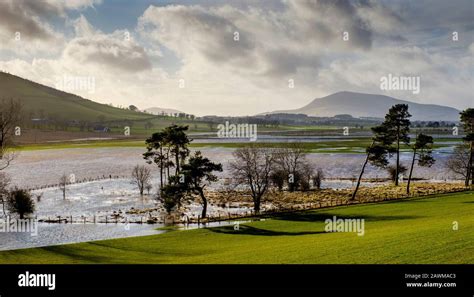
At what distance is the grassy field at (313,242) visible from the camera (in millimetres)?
22281

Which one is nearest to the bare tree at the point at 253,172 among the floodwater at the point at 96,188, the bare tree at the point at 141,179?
the floodwater at the point at 96,188

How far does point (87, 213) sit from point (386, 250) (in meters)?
43.9

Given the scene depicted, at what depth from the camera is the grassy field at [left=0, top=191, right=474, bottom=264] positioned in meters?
22.3

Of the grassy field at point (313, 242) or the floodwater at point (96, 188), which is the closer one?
the grassy field at point (313, 242)

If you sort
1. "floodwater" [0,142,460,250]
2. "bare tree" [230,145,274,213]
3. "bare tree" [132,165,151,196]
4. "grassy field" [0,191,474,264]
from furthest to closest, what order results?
"bare tree" [132,165,151,196] → "bare tree" [230,145,274,213] → "floodwater" [0,142,460,250] → "grassy field" [0,191,474,264]

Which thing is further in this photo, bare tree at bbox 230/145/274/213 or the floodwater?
bare tree at bbox 230/145/274/213

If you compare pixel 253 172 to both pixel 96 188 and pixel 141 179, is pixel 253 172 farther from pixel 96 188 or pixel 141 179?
pixel 96 188

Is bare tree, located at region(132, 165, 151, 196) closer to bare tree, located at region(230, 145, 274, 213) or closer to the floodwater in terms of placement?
the floodwater

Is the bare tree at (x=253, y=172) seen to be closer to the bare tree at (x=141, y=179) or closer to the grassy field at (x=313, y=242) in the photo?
the grassy field at (x=313, y=242)

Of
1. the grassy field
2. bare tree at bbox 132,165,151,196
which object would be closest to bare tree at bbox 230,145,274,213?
the grassy field

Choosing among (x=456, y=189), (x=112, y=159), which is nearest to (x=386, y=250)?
(x=456, y=189)

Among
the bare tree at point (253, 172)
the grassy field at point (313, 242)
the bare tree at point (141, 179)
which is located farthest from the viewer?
the bare tree at point (141, 179)
